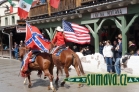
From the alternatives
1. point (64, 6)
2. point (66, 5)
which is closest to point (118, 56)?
point (66, 5)

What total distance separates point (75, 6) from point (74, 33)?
4.37m

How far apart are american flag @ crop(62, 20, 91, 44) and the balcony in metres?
1.63

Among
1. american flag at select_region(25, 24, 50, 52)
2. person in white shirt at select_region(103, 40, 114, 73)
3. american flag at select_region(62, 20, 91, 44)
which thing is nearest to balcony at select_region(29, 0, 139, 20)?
american flag at select_region(62, 20, 91, 44)

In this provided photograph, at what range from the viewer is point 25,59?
10.5m

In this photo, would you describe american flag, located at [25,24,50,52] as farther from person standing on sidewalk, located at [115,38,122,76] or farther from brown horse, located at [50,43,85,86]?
person standing on sidewalk, located at [115,38,122,76]

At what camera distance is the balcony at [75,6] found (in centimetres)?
1330

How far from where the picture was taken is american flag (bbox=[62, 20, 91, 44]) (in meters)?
13.3

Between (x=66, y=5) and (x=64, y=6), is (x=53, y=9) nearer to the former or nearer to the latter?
(x=64, y=6)

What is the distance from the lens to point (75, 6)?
57.4 ft

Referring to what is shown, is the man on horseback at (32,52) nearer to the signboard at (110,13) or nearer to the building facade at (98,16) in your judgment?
the building facade at (98,16)

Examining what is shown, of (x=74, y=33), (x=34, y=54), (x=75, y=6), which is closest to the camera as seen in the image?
(x=34, y=54)

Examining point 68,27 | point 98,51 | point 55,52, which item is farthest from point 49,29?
point 55,52

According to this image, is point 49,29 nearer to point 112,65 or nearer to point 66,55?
point 112,65

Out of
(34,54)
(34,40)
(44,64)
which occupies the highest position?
(34,40)
